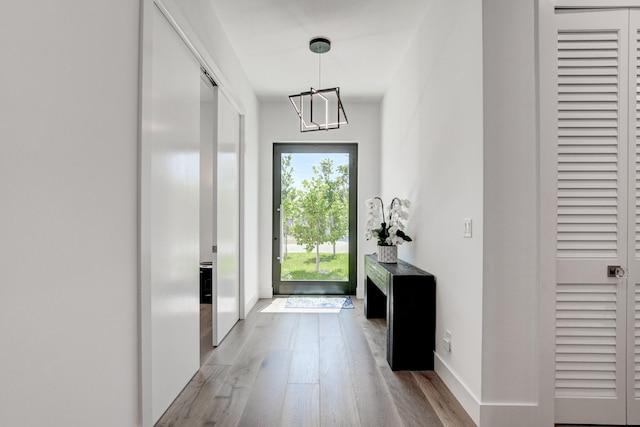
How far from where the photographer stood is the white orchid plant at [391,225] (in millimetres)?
3396

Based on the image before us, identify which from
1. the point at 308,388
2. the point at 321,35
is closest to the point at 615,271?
the point at 308,388

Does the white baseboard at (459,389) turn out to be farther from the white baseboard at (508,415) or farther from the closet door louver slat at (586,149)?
the closet door louver slat at (586,149)

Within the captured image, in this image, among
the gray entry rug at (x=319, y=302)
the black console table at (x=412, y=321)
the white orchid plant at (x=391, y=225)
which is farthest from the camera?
the gray entry rug at (x=319, y=302)

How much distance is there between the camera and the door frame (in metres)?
5.28

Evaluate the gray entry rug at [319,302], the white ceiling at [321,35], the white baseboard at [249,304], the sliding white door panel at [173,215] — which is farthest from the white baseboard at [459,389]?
the white ceiling at [321,35]

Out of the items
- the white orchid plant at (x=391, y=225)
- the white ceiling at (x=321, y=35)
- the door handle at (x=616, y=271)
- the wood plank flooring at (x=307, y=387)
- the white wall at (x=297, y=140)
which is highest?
the white ceiling at (x=321, y=35)

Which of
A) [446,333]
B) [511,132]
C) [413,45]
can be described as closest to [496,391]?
[446,333]

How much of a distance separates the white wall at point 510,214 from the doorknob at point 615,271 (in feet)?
1.28

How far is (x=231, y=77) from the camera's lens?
358 centimetres

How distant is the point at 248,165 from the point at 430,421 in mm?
3287

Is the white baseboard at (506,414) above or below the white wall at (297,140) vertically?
below

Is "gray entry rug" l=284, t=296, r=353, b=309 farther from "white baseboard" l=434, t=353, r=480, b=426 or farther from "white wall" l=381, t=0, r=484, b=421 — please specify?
"white baseboard" l=434, t=353, r=480, b=426

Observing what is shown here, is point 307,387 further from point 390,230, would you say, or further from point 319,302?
point 319,302

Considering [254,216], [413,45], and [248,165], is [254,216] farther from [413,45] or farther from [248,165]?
[413,45]
